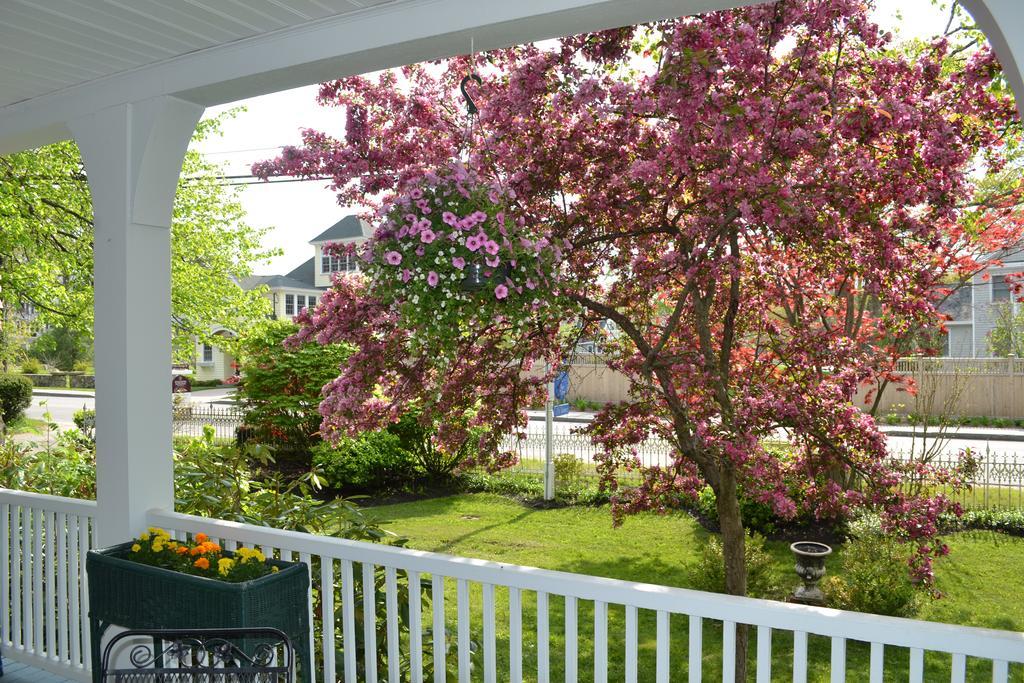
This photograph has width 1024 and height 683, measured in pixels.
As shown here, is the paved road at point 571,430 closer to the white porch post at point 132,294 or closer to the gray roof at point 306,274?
the white porch post at point 132,294

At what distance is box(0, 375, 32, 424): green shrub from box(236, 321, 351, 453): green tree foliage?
1018 centimetres

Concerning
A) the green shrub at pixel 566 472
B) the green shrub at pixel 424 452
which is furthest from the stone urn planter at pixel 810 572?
the green shrub at pixel 424 452

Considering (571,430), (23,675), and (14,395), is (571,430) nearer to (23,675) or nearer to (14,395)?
(23,675)

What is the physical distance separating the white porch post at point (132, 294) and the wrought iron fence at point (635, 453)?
7.42 ft

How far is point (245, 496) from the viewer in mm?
3902

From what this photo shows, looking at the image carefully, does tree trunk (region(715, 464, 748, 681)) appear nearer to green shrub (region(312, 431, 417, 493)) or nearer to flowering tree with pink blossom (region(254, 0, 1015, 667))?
flowering tree with pink blossom (region(254, 0, 1015, 667))

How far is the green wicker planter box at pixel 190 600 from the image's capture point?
87.6 inches

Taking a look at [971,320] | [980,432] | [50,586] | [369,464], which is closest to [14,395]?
[369,464]

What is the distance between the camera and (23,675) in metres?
3.40

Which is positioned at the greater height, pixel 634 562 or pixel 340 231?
pixel 340 231

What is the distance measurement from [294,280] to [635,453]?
87.4 feet

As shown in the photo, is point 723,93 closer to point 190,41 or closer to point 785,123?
point 785,123

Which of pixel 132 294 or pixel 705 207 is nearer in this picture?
pixel 132 294

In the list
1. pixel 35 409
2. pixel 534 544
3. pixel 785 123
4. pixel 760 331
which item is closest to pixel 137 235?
pixel 785 123
